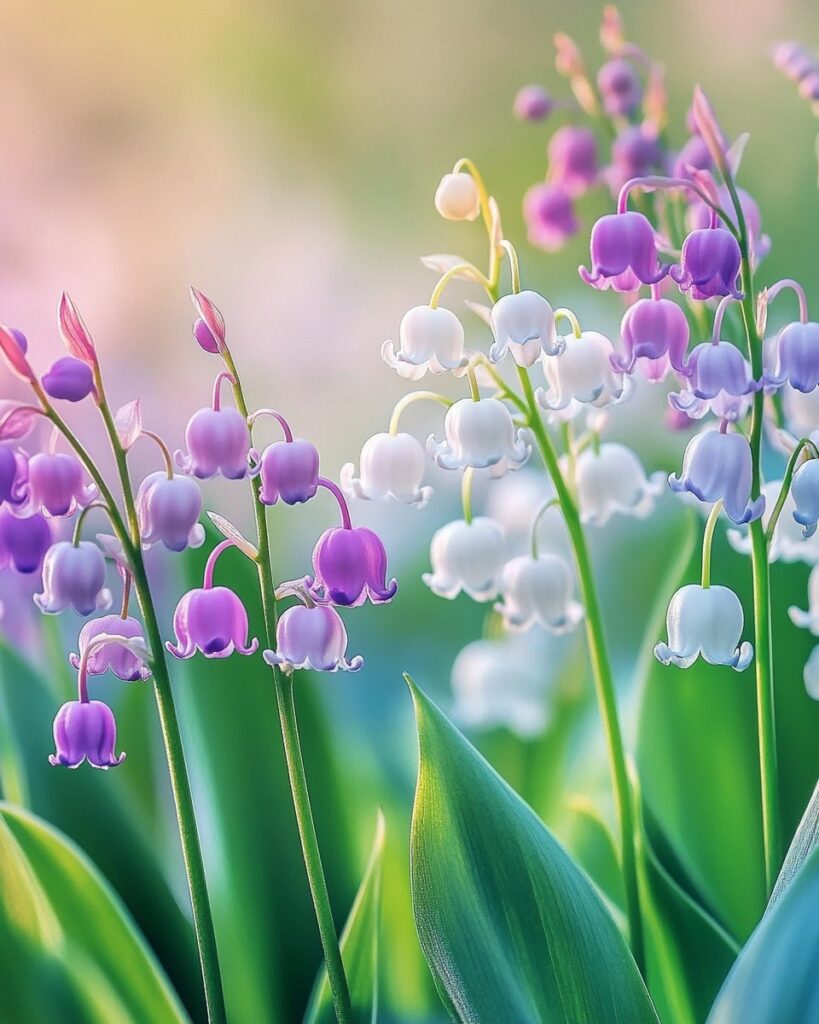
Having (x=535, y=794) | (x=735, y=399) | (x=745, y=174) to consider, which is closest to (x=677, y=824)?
(x=535, y=794)

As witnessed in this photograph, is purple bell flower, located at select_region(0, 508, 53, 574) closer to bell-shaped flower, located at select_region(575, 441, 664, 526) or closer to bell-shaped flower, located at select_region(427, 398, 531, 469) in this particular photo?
bell-shaped flower, located at select_region(427, 398, 531, 469)

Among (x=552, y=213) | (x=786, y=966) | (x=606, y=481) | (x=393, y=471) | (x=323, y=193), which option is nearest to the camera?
(x=786, y=966)

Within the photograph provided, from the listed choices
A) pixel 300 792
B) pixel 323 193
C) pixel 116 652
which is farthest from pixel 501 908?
pixel 323 193

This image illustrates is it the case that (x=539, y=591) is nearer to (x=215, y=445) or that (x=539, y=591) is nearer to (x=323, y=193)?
(x=215, y=445)

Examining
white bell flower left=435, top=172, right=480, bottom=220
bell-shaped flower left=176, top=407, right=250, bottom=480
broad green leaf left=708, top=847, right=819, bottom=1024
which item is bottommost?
broad green leaf left=708, top=847, right=819, bottom=1024

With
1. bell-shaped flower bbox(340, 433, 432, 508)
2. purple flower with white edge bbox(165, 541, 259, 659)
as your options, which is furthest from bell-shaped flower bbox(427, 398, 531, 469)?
purple flower with white edge bbox(165, 541, 259, 659)

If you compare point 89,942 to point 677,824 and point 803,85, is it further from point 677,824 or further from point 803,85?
point 803,85
